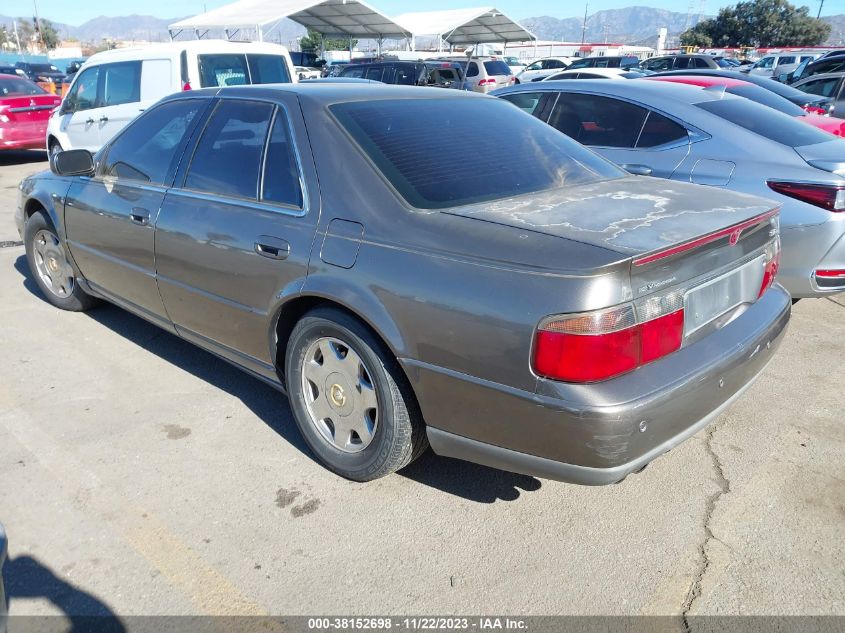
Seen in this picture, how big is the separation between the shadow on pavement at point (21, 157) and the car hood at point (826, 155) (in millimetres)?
12459

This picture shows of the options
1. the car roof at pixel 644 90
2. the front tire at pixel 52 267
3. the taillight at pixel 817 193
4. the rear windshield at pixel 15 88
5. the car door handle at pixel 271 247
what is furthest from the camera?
the rear windshield at pixel 15 88

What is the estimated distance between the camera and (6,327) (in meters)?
4.88

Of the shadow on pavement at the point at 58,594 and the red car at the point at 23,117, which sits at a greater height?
the red car at the point at 23,117

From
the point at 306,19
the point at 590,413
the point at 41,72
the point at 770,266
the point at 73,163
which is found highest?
the point at 306,19

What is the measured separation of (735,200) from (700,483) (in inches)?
49.2

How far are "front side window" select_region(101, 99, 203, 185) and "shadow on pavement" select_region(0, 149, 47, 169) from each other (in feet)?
32.8

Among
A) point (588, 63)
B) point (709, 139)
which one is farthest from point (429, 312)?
point (588, 63)

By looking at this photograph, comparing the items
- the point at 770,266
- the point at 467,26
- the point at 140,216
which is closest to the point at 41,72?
the point at 467,26

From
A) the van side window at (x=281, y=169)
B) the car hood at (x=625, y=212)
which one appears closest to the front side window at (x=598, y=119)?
the car hood at (x=625, y=212)

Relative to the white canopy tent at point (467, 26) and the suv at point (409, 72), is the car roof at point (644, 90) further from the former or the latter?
the white canopy tent at point (467, 26)

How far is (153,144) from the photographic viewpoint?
155 inches

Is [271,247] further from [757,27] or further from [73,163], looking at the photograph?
[757,27]

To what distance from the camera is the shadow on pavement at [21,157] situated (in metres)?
13.2

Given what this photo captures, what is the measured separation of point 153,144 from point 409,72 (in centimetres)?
1523
